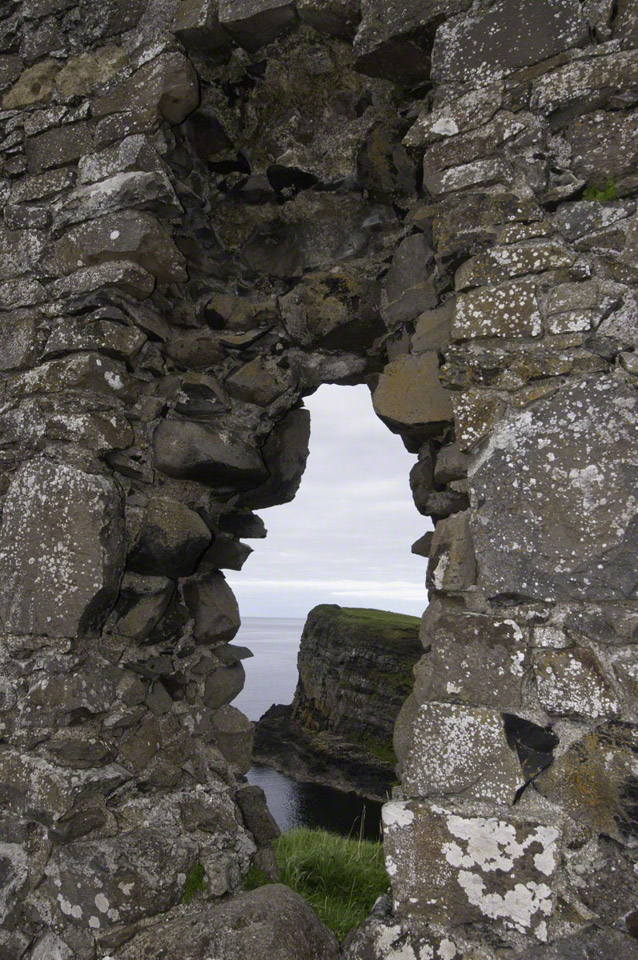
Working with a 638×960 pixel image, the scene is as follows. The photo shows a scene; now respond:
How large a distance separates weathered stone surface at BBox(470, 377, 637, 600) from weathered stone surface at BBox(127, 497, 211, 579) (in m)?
1.19

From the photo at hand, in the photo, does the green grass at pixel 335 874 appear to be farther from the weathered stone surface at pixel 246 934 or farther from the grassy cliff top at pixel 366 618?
the grassy cliff top at pixel 366 618

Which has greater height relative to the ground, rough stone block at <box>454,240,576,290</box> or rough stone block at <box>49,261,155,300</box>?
rough stone block at <box>49,261,155,300</box>

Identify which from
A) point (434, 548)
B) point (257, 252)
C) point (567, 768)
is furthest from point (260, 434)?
point (567, 768)

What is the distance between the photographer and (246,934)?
79.4 inches

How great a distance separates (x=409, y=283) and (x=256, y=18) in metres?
1.10

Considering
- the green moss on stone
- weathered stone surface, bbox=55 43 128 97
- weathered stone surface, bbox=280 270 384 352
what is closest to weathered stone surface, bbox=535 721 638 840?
the green moss on stone

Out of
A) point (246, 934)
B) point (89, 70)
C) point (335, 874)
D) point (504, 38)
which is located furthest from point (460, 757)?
point (89, 70)

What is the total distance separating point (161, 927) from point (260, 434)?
68.2 inches

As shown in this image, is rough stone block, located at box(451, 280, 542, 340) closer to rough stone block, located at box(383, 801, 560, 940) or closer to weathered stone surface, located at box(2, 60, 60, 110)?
rough stone block, located at box(383, 801, 560, 940)

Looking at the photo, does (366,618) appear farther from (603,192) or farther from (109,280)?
(603,192)

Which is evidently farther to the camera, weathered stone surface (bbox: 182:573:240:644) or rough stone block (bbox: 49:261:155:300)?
weathered stone surface (bbox: 182:573:240:644)

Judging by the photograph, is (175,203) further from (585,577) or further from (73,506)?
(585,577)

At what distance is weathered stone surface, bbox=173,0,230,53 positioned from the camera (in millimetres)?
2566

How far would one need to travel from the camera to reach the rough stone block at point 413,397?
7.29 ft
